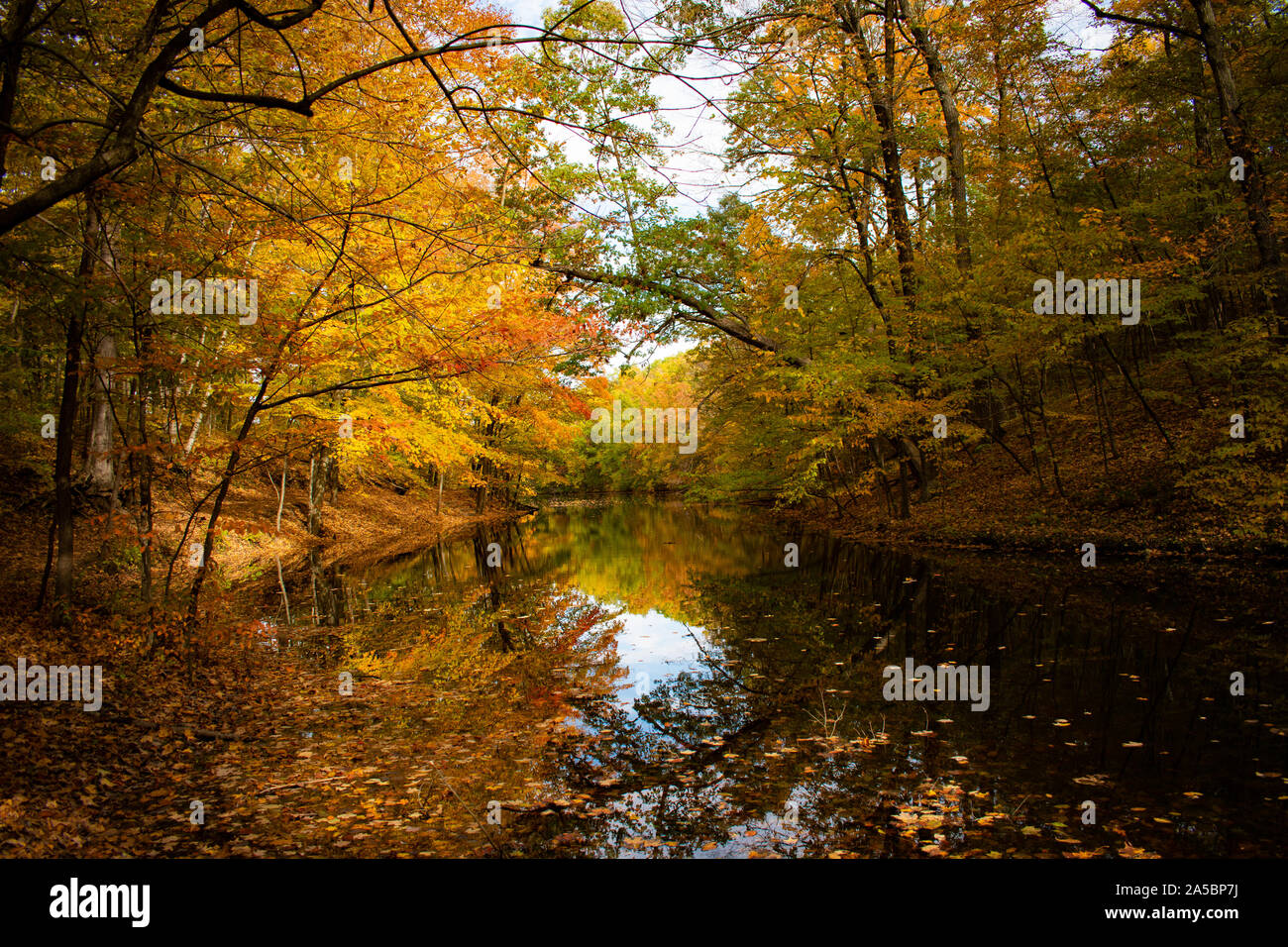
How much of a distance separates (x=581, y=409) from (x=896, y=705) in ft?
60.3

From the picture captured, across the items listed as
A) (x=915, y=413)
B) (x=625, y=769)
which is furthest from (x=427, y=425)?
(x=625, y=769)

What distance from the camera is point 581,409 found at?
23.4 meters

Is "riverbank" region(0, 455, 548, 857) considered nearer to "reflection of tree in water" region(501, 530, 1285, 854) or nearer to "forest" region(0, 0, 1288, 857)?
"forest" region(0, 0, 1288, 857)

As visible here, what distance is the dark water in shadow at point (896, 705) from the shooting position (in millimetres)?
3961

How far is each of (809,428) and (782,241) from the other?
5.27m

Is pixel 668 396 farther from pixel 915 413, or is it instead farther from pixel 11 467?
pixel 11 467

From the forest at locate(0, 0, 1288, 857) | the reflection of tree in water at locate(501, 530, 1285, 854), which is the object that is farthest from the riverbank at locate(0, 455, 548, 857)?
the reflection of tree in water at locate(501, 530, 1285, 854)

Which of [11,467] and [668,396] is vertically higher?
[668,396]

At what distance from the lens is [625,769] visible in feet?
16.6

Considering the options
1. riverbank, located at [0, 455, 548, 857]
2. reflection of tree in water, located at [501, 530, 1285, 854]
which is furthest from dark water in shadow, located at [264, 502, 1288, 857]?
riverbank, located at [0, 455, 548, 857]

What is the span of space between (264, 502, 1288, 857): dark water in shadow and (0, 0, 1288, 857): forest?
0.17ft

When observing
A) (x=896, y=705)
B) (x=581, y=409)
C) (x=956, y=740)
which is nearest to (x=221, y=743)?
(x=896, y=705)

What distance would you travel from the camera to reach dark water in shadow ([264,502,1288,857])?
3.96 m

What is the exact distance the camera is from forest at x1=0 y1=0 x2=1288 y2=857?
4273mm
